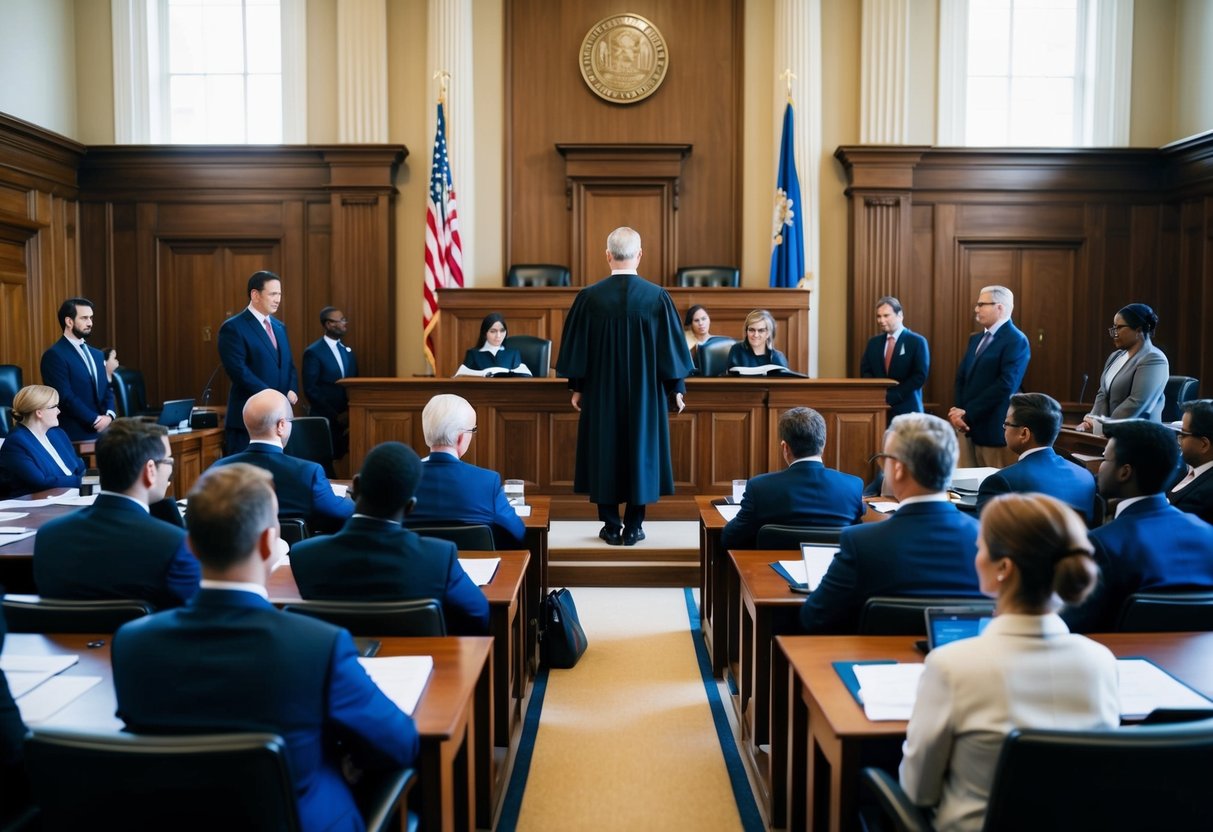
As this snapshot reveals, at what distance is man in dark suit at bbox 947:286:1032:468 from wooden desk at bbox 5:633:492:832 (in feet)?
15.1

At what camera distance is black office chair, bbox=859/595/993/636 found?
2256mm

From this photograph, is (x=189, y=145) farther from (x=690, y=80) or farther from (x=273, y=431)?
(x=273, y=431)

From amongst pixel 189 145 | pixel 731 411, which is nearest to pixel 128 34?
pixel 189 145

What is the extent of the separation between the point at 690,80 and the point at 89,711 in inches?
336

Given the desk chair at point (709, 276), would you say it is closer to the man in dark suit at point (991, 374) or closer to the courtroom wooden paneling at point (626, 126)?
the courtroom wooden paneling at point (626, 126)

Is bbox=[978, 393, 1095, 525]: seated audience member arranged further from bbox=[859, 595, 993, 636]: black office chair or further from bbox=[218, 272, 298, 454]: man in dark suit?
→ bbox=[218, 272, 298, 454]: man in dark suit

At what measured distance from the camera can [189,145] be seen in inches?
348

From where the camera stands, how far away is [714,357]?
23.7 ft

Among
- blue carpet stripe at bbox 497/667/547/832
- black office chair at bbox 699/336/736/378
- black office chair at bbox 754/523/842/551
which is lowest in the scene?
blue carpet stripe at bbox 497/667/547/832

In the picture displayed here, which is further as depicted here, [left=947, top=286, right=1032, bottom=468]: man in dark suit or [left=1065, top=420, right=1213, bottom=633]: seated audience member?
[left=947, top=286, right=1032, bottom=468]: man in dark suit

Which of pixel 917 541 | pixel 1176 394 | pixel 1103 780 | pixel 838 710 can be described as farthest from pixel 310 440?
pixel 1176 394

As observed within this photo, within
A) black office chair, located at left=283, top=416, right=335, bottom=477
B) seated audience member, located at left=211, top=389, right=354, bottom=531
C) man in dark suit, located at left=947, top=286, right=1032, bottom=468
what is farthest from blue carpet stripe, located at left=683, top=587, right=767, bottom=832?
black office chair, located at left=283, top=416, right=335, bottom=477

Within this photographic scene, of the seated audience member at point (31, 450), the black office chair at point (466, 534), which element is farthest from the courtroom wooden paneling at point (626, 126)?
the black office chair at point (466, 534)

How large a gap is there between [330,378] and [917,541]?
579 cm
